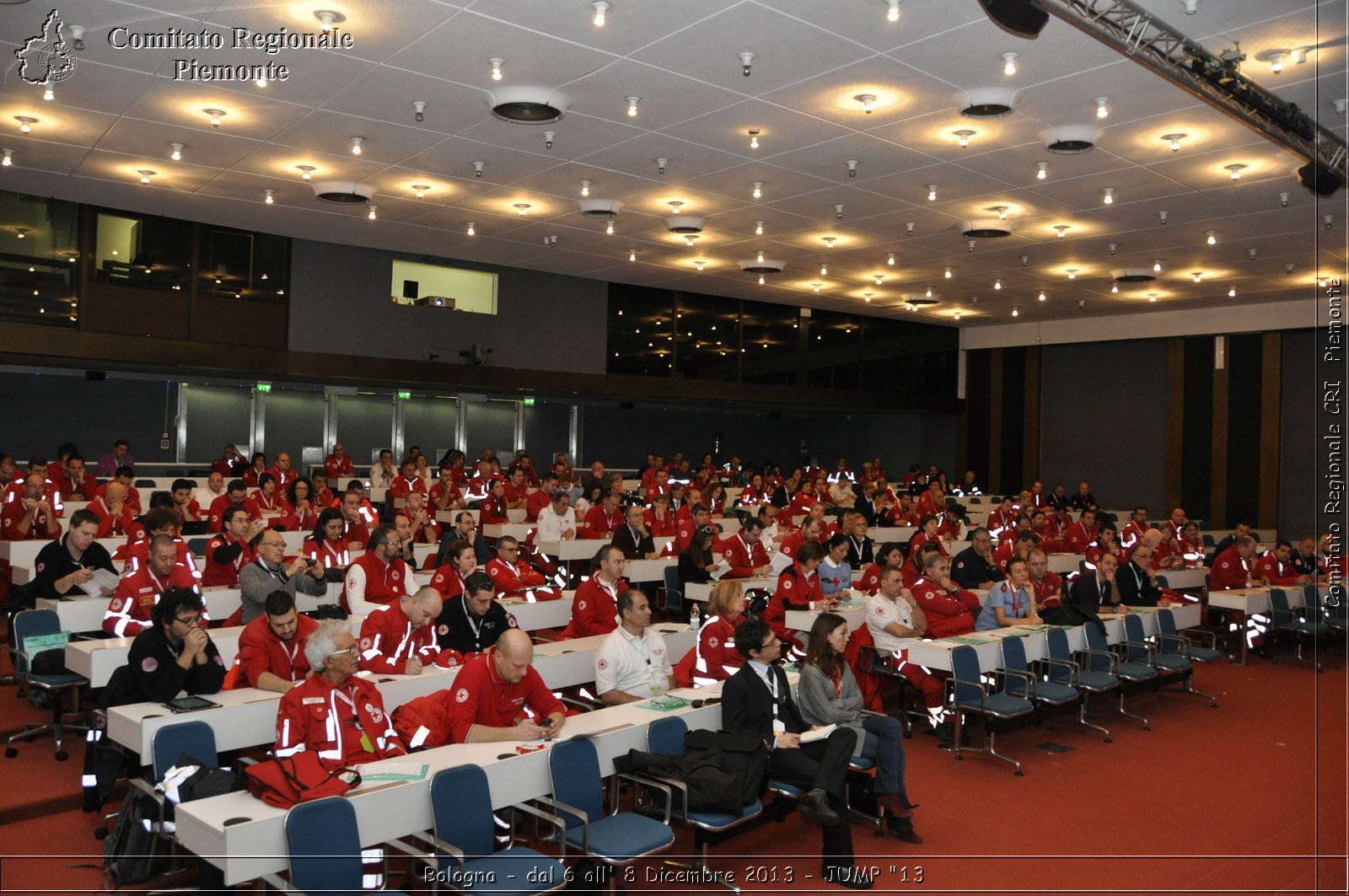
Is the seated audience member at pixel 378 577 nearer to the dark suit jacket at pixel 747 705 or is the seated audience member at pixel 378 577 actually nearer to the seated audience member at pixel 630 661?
the seated audience member at pixel 630 661

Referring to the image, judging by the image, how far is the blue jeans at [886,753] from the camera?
584 centimetres

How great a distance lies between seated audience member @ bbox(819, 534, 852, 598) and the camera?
9.31m

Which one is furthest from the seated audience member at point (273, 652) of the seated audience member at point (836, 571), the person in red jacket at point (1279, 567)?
the person in red jacket at point (1279, 567)

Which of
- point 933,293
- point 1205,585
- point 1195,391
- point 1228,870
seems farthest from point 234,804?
point 1195,391

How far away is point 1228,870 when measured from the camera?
5395mm

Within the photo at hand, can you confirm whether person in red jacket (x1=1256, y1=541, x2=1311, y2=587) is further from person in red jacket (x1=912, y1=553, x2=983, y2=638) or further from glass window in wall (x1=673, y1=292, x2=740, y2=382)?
glass window in wall (x1=673, y1=292, x2=740, y2=382)

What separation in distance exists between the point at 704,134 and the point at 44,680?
22.6 ft

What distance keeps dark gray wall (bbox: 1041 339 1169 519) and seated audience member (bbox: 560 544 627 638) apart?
16.4 metres

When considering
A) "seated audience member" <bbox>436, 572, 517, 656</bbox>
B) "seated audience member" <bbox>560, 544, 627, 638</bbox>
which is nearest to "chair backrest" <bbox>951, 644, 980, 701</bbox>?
"seated audience member" <bbox>560, 544, 627, 638</bbox>

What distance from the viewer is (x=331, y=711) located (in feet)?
15.7

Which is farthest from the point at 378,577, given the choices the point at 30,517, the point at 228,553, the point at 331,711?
→ the point at 30,517

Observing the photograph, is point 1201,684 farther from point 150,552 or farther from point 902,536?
point 150,552

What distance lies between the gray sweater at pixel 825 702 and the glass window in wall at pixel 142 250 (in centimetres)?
1144

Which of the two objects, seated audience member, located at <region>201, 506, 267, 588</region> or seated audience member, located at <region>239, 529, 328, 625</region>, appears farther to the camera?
seated audience member, located at <region>201, 506, 267, 588</region>
